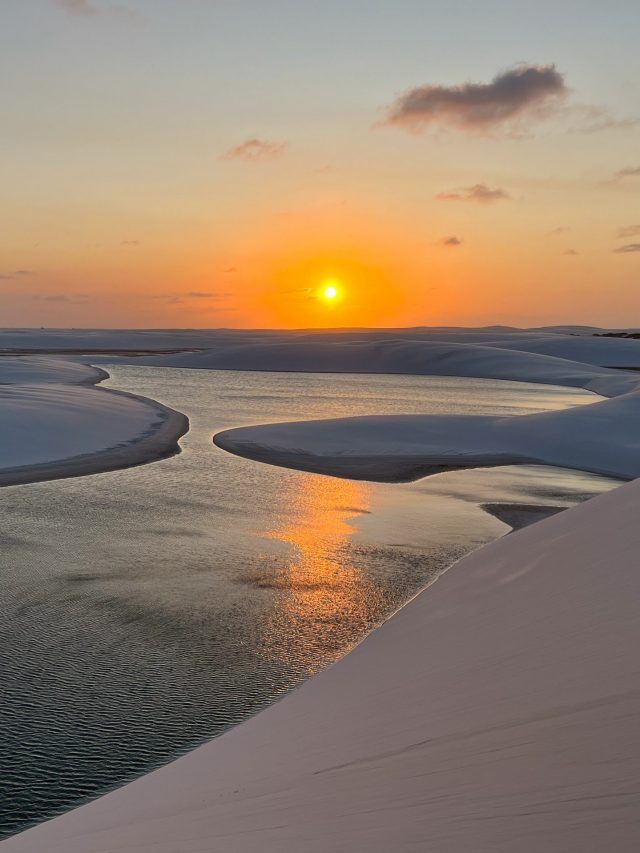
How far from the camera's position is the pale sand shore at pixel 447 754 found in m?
2.11

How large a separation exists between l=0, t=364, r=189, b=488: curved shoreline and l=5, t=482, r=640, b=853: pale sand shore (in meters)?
8.41

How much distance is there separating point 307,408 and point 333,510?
15.5m

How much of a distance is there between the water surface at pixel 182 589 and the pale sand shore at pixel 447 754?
51 centimetres

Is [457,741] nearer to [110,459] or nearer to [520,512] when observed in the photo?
[520,512]

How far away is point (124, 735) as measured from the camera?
4551 millimetres

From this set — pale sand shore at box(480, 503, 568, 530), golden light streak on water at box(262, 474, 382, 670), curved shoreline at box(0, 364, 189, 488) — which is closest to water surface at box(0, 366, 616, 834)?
golden light streak on water at box(262, 474, 382, 670)

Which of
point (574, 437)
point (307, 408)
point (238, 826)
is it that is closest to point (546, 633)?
point (238, 826)

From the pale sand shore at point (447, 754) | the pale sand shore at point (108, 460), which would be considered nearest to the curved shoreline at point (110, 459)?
the pale sand shore at point (108, 460)

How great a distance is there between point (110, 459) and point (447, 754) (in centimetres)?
1222

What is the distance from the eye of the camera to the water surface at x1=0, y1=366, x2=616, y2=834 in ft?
15.0

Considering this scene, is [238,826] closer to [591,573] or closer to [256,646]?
[591,573]

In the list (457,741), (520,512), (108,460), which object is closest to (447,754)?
(457,741)

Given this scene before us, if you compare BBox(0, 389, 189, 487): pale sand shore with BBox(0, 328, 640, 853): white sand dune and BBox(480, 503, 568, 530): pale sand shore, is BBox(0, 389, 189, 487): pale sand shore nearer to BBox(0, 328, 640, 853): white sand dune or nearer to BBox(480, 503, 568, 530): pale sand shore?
BBox(480, 503, 568, 530): pale sand shore

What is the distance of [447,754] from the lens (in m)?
2.73
